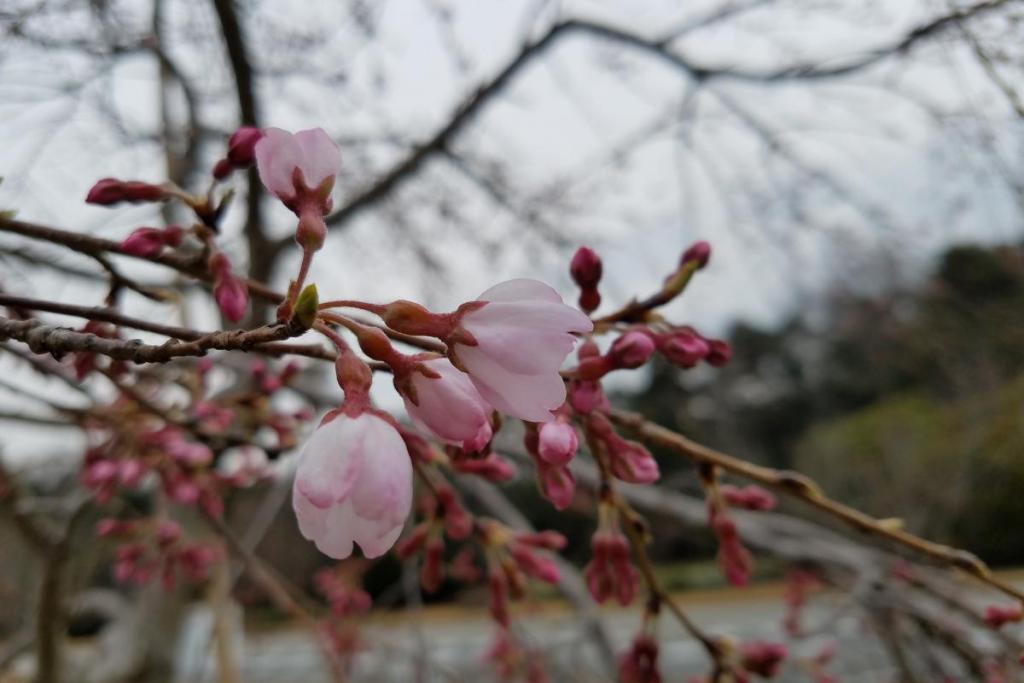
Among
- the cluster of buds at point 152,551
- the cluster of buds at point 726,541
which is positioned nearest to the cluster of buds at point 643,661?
the cluster of buds at point 726,541

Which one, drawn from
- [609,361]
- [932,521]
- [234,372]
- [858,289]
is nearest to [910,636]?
[609,361]

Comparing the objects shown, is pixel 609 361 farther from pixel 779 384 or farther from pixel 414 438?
pixel 779 384

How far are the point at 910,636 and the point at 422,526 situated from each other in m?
1.38

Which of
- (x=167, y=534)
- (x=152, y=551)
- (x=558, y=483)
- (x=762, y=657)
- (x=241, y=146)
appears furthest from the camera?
(x=152, y=551)

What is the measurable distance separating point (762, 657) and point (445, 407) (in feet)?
1.73

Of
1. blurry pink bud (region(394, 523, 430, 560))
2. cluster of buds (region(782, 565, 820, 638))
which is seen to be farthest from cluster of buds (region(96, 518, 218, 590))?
cluster of buds (region(782, 565, 820, 638))

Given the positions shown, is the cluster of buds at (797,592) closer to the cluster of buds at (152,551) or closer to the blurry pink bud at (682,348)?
the cluster of buds at (152,551)

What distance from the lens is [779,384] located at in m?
14.2

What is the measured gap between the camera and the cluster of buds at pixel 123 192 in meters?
0.62

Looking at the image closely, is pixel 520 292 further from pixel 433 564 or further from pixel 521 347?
pixel 433 564

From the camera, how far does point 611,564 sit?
656mm

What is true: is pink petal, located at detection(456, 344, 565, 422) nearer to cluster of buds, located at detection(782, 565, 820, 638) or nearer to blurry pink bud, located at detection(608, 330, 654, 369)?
blurry pink bud, located at detection(608, 330, 654, 369)

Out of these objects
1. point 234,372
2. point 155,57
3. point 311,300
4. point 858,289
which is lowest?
point 311,300

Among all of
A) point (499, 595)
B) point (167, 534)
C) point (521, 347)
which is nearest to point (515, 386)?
point (521, 347)
